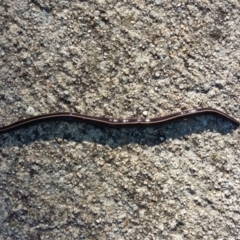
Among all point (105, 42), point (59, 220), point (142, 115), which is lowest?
point (59, 220)

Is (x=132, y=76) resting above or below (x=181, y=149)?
above

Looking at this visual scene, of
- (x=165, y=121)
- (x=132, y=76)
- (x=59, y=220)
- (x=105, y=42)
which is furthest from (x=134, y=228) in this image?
(x=105, y=42)

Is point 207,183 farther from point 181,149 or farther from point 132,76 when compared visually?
point 132,76
